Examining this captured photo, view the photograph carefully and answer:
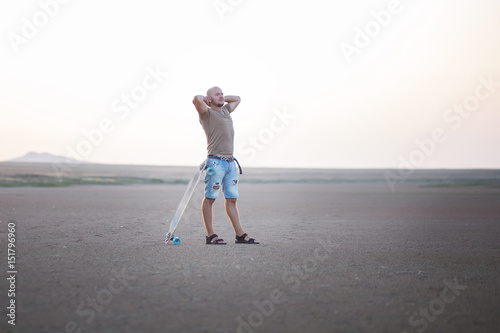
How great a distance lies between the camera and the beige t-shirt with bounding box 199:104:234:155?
22.0 feet

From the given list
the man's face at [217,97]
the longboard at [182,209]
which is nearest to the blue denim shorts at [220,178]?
the longboard at [182,209]

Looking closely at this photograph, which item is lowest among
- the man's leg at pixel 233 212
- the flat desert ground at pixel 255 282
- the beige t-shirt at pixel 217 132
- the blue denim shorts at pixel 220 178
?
the flat desert ground at pixel 255 282

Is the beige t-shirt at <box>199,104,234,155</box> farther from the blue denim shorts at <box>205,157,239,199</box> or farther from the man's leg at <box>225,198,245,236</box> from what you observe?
the man's leg at <box>225,198,245,236</box>

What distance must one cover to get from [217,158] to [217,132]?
381mm

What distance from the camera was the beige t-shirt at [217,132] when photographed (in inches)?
264

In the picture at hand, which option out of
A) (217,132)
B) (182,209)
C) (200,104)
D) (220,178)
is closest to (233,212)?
(220,178)

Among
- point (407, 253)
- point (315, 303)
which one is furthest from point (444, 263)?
point (315, 303)

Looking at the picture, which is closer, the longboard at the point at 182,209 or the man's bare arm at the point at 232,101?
the longboard at the point at 182,209

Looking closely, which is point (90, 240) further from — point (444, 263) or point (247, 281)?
point (444, 263)

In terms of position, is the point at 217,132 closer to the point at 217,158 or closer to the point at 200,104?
the point at 217,158

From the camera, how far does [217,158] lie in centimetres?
667

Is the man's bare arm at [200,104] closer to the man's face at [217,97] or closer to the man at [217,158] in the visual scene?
the man at [217,158]

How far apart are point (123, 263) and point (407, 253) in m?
3.62

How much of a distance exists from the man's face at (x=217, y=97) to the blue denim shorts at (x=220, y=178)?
0.83 meters
